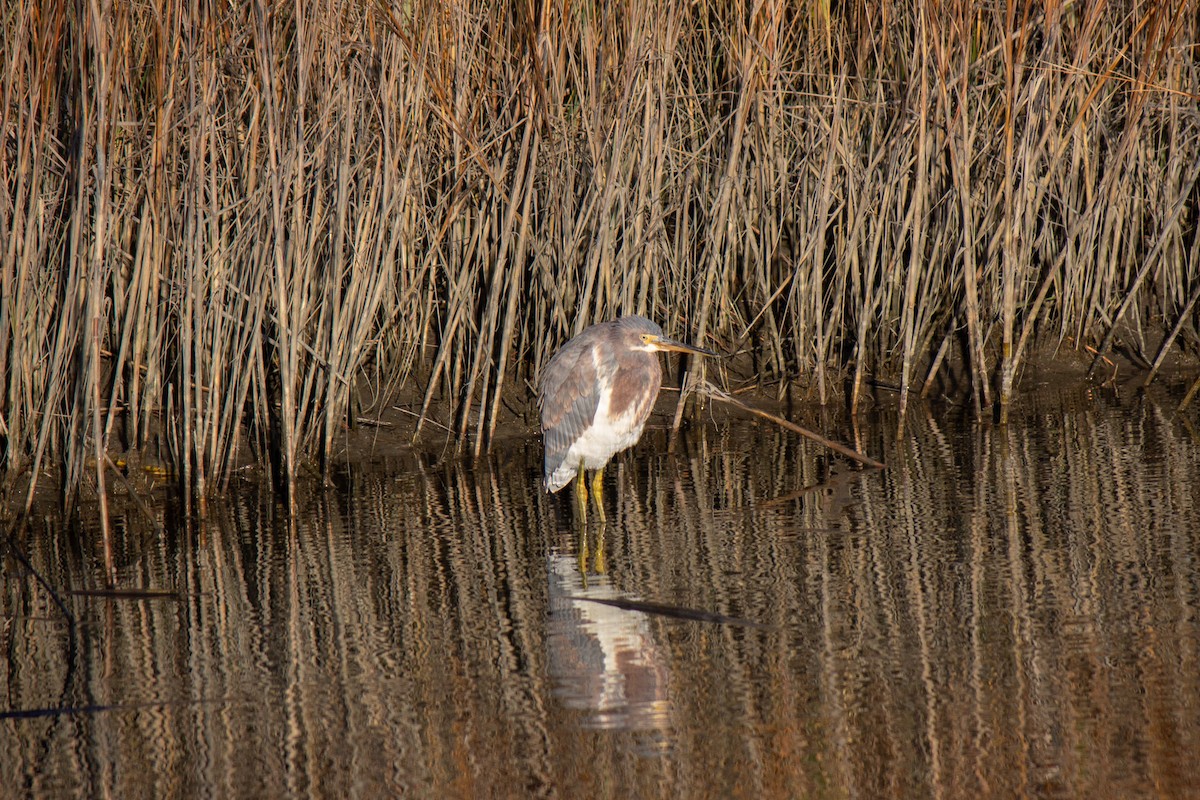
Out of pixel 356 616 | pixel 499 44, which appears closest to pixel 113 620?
pixel 356 616

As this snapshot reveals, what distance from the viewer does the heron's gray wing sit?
21.1ft

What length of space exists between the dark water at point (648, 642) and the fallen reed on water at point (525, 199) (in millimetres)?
824

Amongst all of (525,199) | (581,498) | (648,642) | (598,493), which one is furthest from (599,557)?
(525,199)

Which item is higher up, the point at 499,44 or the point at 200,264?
the point at 499,44

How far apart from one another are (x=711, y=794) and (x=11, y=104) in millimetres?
4187

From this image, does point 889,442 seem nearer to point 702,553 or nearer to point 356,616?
point 702,553

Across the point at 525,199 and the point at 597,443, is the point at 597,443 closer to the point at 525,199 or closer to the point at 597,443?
the point at 597,443

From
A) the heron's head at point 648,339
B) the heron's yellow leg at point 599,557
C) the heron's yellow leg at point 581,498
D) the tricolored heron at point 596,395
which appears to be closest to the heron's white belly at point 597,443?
the tricolored heron at point 596,395

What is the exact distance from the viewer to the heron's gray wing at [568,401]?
21.1 ft

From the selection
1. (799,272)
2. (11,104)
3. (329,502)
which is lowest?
(329,502)

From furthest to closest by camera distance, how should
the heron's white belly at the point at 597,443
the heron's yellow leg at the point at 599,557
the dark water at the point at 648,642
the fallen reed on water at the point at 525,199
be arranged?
the heron's white belly at the point at 597,443 → the fallen reed on water at the point at 525,199 → the heron's yellow leg at the point at 599,557 → the dark water at the point at 648,642

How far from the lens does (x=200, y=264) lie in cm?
597

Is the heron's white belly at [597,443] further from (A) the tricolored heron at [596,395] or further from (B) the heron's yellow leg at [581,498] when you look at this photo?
(B) the heron's yellow leg at [581,498]

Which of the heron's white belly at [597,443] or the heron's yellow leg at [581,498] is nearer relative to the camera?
the heron's yellow leg at [581,498]
